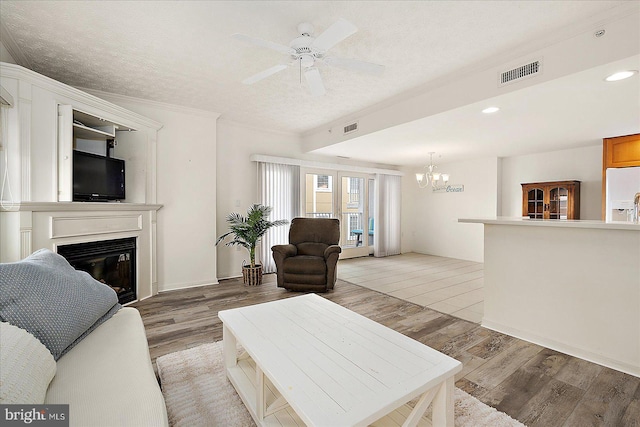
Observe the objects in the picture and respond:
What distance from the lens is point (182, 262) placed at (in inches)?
161

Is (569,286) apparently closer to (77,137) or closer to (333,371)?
(333,371)

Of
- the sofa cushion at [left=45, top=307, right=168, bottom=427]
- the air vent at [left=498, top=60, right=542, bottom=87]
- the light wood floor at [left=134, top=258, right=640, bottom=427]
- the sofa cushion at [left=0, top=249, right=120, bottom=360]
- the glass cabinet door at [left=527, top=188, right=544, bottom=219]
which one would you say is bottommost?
the light wood floor at [left=134, top=258, right=640, bottom=427]

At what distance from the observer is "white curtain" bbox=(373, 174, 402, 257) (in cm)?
678

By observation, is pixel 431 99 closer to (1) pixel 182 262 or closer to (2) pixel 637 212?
(2) pixel 637 212

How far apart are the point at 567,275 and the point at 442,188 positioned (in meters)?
4.81

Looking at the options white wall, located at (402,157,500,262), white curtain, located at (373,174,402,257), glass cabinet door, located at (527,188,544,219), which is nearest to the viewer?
glass cabinet door, located at (527,188,544,219)

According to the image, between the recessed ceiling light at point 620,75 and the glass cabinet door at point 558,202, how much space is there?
10.9 feet

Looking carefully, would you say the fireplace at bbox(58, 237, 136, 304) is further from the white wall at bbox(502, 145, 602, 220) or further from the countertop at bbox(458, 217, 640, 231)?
the white wall at bbox(502, 145, 602, 220)

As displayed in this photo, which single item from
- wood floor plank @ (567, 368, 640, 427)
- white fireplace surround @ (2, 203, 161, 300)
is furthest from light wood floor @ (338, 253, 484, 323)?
white fireplace surround @ (2, 203, 161, 300)

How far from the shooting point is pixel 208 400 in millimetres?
1718

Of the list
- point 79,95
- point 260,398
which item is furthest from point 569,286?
point 79,95

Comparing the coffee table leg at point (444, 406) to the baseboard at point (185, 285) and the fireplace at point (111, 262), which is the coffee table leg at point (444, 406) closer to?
the fireplace at point (111, 262)

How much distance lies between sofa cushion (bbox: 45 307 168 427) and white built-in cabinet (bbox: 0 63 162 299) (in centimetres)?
171

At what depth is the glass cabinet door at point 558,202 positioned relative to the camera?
5.01 m
